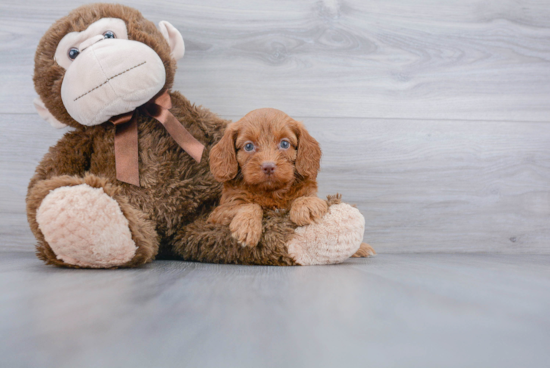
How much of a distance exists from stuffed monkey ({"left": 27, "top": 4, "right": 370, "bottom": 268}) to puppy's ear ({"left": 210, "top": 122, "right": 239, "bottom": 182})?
0.33 feet

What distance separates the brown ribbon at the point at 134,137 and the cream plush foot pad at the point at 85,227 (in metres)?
0.13

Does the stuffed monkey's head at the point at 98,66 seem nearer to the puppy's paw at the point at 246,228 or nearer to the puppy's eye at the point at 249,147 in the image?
the puppy's eye at the point at 249,147

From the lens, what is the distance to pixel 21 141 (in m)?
1.23

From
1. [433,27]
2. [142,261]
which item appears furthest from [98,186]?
[433,27]

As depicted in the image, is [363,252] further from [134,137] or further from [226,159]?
[134,137]

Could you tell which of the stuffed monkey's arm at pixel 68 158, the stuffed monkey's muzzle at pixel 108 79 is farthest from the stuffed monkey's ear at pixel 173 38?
the stuffed monkey's arm at pixel 68 158

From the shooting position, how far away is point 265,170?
0.82 metres

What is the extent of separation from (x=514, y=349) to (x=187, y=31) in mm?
1215

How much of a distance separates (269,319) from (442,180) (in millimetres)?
1040

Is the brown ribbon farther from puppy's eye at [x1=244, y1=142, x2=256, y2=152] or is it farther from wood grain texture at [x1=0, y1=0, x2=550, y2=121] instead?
wood grain texture at [x1=0, y1=0, x2=550, y2=121]

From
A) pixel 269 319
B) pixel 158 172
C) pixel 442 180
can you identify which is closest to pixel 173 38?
pixel 158 172

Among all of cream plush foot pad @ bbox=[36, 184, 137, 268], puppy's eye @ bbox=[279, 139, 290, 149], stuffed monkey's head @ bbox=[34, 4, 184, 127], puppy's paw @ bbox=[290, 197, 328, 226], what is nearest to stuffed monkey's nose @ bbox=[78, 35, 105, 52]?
stuffed monkey's head @ bbox=[34, 4, 184, 127]

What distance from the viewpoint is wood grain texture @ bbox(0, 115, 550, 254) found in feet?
4.26

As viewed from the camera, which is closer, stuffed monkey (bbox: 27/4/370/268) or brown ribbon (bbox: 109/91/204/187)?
stuffed monkey (bbox: 27/4/370/268)
